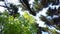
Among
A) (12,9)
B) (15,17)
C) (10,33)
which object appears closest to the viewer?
(10,33)

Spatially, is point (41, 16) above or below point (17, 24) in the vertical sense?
below

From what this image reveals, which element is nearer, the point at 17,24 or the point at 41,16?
the point at 17,24

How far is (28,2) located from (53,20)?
0.85 metres

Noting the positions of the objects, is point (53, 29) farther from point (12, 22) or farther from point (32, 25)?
point (12, 22)

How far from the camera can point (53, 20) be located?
6215 millimetres

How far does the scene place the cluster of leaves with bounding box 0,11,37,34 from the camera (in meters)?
5.33

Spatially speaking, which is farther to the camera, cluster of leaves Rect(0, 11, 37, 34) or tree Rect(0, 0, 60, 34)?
tree Rect(0, 0, 60, 34)

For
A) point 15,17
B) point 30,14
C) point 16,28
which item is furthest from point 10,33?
point 30,14

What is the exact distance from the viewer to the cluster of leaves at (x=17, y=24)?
5331 mm

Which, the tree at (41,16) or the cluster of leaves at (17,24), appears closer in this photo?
the cluster of leaves at (17,24)

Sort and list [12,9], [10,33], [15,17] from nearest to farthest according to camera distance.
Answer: [10,33], [15,17], [12,9]

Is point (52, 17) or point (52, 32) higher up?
point (52, 17)

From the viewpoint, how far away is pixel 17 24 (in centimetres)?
549

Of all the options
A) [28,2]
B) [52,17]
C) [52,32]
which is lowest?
[52,32]
